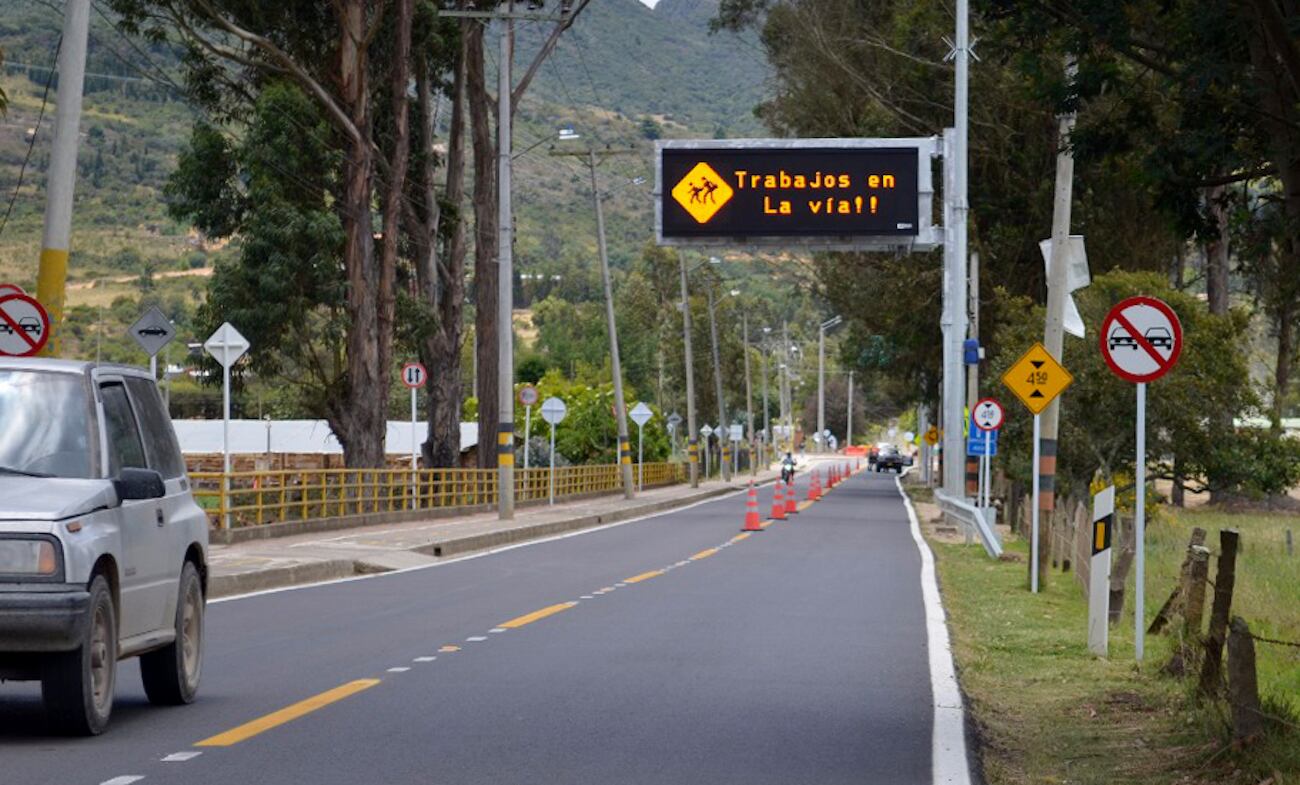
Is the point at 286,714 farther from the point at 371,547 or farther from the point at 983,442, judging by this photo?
the point at 983,442

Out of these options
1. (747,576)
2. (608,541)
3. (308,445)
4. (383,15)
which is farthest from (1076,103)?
(308,445)

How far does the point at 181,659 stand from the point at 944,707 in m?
4.44

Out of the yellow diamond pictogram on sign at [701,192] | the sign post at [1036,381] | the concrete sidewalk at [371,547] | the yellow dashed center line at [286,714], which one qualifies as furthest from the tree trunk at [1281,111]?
the yellow diamond pictogram on sign at [701,192]

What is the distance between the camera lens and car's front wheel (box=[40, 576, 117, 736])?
9641mm

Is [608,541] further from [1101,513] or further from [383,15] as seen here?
[1101,513]

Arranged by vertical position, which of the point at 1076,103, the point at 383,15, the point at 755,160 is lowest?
the point at 1076,103

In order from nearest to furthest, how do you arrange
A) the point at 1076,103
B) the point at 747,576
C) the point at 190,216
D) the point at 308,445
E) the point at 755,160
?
the point at 1076,103 < the point at 747,576 < the point at 755,160 < the point at 190,216 < the point at 308,445

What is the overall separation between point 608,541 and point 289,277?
16024 millimetres

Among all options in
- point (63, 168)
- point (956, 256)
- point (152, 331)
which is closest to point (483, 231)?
point (956, 256)

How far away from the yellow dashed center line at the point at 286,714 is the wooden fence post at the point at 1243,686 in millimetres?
4717

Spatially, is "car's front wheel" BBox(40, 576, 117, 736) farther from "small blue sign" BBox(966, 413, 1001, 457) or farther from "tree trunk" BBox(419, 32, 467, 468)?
"tree trunk" BBox(419, 32, 467, 468)

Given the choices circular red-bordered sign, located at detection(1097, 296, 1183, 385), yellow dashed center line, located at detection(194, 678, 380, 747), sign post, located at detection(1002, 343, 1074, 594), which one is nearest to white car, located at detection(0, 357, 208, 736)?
yellow dashed center line, located at detection(194, 678, 380, 747)

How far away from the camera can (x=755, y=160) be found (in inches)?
1332

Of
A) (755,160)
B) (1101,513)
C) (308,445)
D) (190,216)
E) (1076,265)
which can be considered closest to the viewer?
(1101,513)
